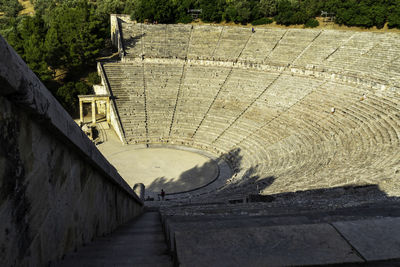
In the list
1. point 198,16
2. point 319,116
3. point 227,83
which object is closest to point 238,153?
point 319,116

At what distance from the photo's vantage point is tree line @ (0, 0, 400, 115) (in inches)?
977

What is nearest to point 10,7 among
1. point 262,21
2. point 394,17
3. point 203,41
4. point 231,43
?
point 203,41

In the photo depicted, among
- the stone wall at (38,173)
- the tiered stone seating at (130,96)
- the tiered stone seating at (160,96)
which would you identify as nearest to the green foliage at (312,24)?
the tiered stone seating at (160,96)

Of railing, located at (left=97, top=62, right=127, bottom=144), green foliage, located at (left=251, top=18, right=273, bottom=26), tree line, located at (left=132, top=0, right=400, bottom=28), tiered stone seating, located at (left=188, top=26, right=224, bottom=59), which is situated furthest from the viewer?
green foliage, located at (left=251, top=18, right=273, bottom=26)

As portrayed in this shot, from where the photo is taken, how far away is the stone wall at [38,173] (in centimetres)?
217

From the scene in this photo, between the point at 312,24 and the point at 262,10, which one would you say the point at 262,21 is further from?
the point at 312,24

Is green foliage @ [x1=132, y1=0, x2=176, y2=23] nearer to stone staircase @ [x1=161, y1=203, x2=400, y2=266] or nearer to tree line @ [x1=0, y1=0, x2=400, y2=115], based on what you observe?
tree line @ [x1=0, y1=0, x2=400, y2=115]

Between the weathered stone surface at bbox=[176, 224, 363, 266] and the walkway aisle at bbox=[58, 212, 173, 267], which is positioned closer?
the weathered stone surface at bbox=[176, 224, 363, 266]

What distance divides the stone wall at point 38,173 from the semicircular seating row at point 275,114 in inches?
349

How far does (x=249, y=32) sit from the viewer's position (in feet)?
99.3

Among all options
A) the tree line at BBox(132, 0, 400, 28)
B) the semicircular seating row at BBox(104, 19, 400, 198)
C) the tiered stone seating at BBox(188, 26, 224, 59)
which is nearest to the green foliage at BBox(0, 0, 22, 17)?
the tree line at BBox(132, 0, 400, 28)

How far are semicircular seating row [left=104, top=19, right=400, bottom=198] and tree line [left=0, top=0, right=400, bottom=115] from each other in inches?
110

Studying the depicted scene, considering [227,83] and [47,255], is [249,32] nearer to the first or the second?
[227,83]

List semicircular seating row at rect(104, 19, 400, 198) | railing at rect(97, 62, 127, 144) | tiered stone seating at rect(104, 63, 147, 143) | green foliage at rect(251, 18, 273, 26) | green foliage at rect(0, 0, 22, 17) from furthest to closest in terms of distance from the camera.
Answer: green foliage at rect(0, 0, 22, 17), green foliage at rect(251, 18, 273, 26), tiered stone seating at rect(104, 63, 147, 143), railing at rect(97, 62, 127, 144), semicircular seating row at rect(104, 19, 400, 198)
